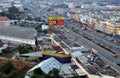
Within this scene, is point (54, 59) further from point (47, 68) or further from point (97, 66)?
point (97, 66)

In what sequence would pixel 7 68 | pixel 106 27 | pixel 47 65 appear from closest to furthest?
pixel 7 68 → pixel 47 65 → pixel 106 27

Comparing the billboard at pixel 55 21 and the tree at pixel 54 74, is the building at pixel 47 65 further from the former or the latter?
the billboard at pixel 55 21

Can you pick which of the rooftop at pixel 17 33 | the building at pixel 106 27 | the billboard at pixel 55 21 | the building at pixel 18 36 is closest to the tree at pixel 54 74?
the building at pixel 18 36

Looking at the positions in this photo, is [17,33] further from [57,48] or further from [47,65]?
[47,65]

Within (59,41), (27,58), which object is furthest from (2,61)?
(59,41)

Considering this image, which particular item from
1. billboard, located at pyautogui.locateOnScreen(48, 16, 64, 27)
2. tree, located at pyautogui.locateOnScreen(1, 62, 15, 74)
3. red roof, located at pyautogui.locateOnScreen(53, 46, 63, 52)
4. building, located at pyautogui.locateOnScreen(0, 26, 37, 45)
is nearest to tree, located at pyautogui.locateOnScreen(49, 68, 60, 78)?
tree, located at pyautogui.locateOnScreen(1, 62, 15, 74)

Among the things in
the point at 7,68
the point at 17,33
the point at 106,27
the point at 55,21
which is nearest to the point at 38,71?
the point at 7,68

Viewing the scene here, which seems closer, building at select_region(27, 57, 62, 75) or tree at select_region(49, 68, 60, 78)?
tree at select_region(49, 68, 60, 78)

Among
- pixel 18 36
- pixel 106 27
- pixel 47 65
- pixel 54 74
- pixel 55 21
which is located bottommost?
pixel 106 27

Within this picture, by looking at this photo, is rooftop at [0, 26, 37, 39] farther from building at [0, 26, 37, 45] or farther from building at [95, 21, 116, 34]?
building at [95, 21, 116, 34]

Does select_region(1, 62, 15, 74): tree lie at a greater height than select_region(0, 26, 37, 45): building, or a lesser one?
greater

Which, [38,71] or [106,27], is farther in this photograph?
[106,27]

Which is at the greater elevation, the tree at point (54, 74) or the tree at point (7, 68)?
the tree at point (54, 74)
